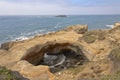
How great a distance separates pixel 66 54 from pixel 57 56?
0.77m

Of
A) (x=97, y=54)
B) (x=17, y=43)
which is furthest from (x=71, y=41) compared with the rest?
(x=17, y=43)

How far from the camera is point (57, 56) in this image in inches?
878

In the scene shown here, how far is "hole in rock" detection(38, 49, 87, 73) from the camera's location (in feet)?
64.8

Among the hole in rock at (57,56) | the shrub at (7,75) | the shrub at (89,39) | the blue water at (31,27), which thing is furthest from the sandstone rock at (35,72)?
the blue water at (31,27)

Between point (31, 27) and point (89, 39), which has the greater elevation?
point (89, 39)

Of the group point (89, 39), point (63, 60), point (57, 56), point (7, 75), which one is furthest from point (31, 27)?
point (7, 75)

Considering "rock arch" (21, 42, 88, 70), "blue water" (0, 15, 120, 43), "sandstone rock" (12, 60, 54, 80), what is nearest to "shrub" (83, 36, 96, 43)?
"rock arch" (21, 42, 88, 70)

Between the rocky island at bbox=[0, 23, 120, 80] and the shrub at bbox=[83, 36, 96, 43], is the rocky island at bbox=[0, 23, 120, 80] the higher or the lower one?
the lower one

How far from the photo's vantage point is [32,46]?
60.3ft

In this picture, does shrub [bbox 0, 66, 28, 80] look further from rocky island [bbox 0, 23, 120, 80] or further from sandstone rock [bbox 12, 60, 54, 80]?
rocky island [bbox 0, 23, 120, 80]

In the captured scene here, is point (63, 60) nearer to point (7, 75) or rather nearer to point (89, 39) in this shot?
point (89, 39)

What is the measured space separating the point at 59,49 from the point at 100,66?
7.47 meters

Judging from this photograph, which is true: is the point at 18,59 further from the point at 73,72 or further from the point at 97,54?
the point at 97,54

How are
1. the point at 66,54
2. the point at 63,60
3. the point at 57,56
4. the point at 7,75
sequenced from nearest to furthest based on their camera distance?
1. the point at 7,75
2. the point at 63,60
3. the point at 57,56
4. the point at 66,54
